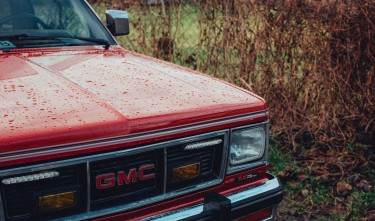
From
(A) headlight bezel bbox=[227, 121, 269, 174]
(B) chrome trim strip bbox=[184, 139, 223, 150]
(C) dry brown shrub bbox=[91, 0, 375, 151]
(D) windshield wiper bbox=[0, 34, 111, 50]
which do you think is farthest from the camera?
(C) dry brown shrub bbox=[91, 0, 375, 151]

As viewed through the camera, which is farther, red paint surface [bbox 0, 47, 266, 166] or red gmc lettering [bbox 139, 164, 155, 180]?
red gmc lettering [bbox 139, 164, 155, 180]

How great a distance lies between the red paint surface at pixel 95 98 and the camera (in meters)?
1.92

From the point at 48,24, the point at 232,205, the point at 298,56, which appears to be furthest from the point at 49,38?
the point at 298,56

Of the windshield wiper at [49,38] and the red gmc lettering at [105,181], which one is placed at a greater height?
the windshield wiper at [49,38]

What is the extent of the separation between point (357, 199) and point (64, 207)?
284 cm

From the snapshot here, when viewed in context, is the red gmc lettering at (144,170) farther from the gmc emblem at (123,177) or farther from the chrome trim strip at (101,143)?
the chrome trim strip at (101,143)

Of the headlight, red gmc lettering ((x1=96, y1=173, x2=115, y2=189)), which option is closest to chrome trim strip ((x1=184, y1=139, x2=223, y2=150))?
the headlight

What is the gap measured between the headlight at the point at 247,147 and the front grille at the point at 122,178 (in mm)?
98

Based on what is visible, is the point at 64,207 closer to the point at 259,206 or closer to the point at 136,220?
the point at 136,220

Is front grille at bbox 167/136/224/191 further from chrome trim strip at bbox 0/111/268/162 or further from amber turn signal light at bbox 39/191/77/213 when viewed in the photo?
amber turn signal light at bbox 39/191/77/213

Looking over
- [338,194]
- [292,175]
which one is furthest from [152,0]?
[338,194]

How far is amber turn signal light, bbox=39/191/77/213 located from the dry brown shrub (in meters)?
3.41

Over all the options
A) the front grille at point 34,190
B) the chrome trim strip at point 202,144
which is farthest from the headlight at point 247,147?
the front grille at point 34,190

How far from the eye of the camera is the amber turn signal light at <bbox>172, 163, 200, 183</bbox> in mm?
2311
